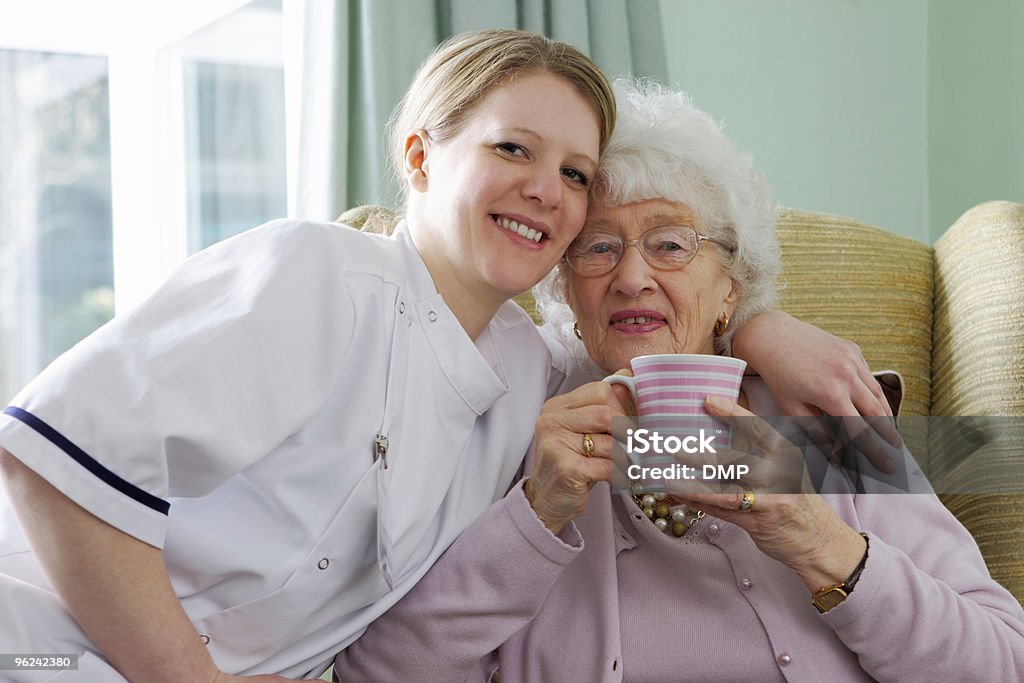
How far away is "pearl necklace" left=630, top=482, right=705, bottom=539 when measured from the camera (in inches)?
50.9

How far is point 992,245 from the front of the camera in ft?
5.36

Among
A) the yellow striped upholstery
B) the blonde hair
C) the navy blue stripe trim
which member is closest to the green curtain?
the yellow striped upholstery

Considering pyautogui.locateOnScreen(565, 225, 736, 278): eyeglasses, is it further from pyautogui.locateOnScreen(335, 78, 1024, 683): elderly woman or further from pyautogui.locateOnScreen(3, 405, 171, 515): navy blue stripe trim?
pyautogui.locateOnScreen(3, 405, 171, 515): navy blue stripe trim

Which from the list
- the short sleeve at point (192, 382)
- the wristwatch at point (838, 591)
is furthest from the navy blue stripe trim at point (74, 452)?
the wristwatch at point (838, 591)

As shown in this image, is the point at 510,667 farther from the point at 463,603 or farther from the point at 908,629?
the point at 908,629

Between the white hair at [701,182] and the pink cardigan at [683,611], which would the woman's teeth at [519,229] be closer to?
the white hair at [701,182]

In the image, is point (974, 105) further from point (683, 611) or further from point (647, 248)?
point (683, 611)

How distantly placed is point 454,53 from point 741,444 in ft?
2.12

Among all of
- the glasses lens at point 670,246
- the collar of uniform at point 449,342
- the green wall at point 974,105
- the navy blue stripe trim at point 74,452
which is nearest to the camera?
the navy blue stripe trim at point 74,452

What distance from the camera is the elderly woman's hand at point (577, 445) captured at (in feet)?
3.58

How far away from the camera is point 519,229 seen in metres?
1.25

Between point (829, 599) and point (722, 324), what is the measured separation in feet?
1.54

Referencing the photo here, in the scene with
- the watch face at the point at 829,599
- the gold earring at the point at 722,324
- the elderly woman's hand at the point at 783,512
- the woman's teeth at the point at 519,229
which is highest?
the woman's teeth at the point at 519,229

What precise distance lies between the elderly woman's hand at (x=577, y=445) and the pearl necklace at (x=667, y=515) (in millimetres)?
187
